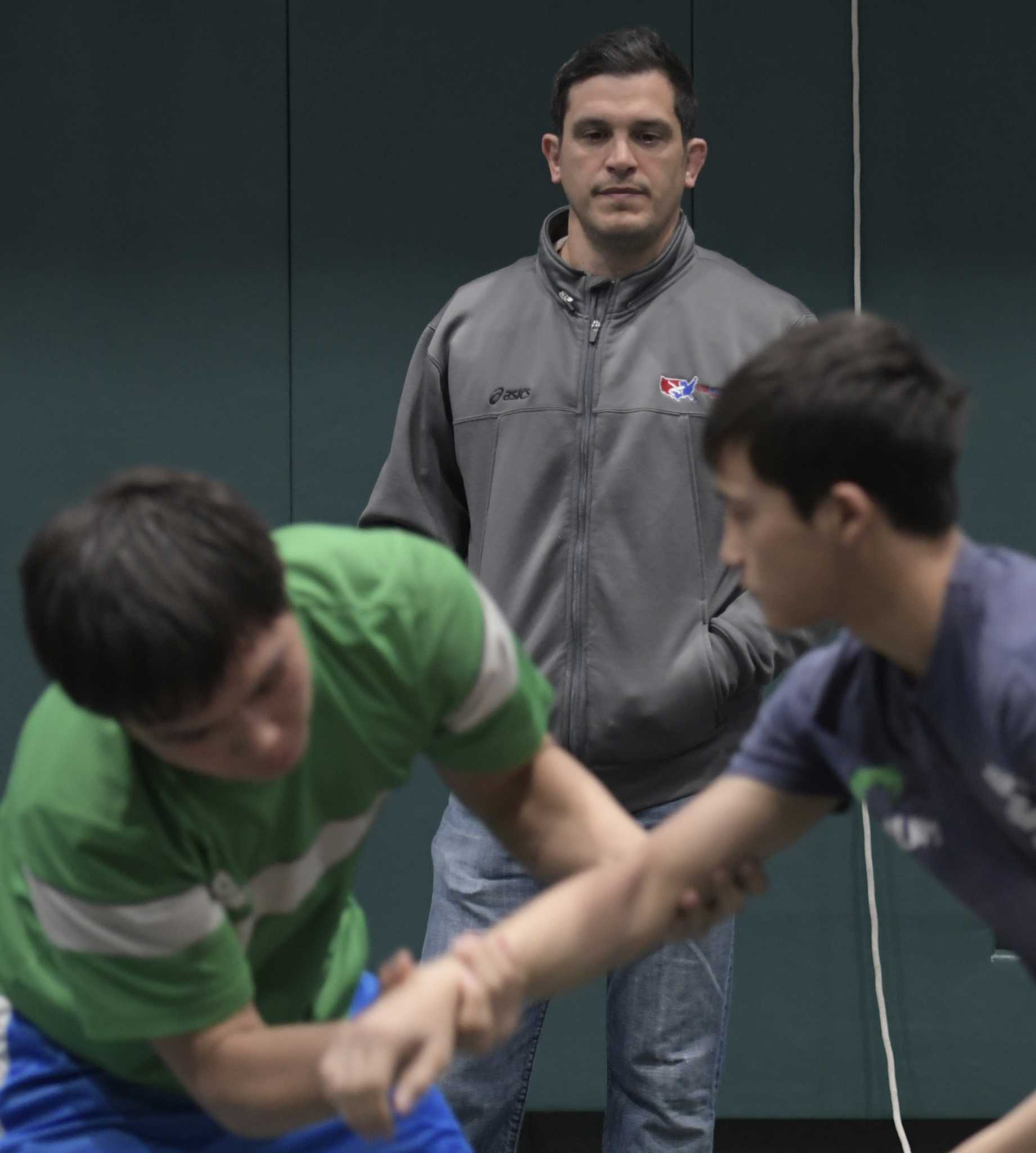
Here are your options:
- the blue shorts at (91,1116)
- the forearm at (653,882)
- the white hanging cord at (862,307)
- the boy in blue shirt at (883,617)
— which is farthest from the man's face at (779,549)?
the white hanging cord at (862,307)

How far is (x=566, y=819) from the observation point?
1839mm

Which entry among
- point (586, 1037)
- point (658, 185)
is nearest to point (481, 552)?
point (658, 185)

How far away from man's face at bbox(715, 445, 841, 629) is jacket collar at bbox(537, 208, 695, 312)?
41.0 inches

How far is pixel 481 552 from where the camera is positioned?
256 centimetres

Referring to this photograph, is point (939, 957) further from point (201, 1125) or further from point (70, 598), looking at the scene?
point (70, 598)

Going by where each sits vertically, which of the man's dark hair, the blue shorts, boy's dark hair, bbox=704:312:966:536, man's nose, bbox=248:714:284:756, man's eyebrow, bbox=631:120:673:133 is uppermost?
the man's dark hair

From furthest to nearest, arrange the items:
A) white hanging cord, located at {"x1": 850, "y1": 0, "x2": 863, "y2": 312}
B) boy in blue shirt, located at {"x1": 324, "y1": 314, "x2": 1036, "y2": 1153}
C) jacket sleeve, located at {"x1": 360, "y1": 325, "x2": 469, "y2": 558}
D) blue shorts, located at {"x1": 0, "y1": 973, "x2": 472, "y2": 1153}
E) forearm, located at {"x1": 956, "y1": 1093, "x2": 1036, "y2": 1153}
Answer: white hanging cord, located at {"x1": 850, "y1": 0, "x2": 863, "y2": 312} < jacket sleeve, located at {"x1": 360, "y1": 325, "x2": 469, "y2": 558} < blue shorts, located at {"x1": 0, "y1": 973, "x2": 472, "y2": 1153} < forearm, located at {"x1": 956, "y1": 1093, "x2": 1036, "y2": 1153} < boy in blue shirt, located at {"x1": 324, "y1": 314, "x2": 1036, "y2": 1153}

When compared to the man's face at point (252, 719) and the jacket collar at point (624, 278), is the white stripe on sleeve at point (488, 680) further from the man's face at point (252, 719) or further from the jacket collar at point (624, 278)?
the jacket collar at point (624, 278)

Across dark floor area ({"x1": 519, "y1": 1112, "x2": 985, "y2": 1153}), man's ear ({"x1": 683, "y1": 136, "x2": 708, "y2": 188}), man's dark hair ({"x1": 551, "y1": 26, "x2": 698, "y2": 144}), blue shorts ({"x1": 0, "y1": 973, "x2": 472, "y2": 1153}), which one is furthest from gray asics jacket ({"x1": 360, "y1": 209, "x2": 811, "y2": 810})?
dark floor area ({"x1": 519, "y1": 1112, "x2": 985, "y2": 1153})

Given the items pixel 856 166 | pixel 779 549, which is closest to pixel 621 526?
pixel 779 549

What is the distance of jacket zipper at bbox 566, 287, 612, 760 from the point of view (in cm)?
244

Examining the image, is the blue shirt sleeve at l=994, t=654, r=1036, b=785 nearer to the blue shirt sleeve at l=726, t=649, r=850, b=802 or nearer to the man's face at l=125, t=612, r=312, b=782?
the blue shirt sleeve at l=726, t=649, r=850, b=802

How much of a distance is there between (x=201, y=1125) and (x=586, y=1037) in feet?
6.29

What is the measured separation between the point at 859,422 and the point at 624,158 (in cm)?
118
